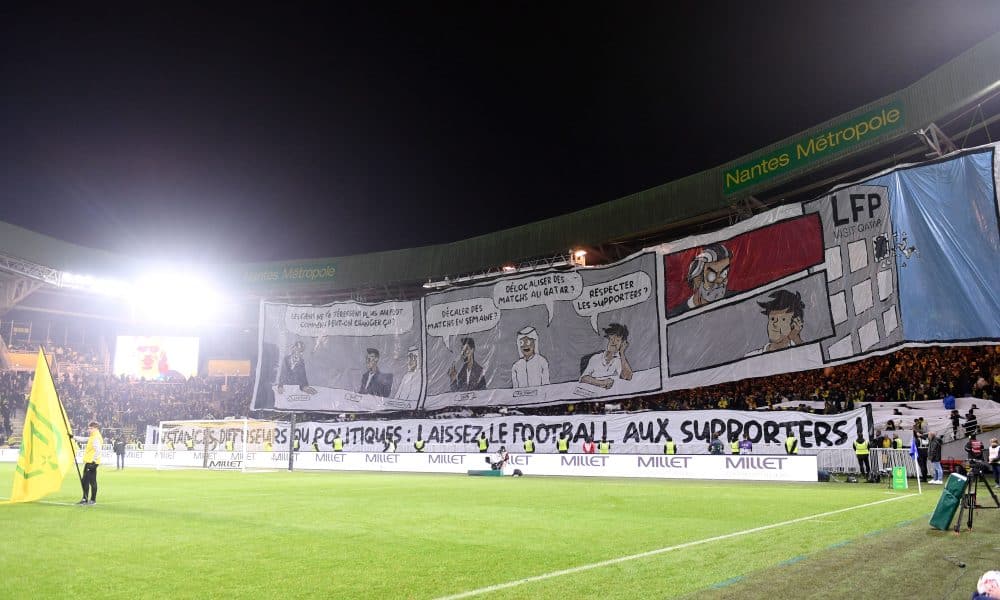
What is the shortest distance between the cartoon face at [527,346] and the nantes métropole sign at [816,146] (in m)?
11.8

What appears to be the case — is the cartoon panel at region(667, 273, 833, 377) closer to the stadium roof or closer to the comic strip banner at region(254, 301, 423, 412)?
the stadium roof

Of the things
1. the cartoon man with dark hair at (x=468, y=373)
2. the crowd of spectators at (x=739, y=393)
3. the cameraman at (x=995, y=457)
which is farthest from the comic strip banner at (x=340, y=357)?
the cameraman at (x=995, y=457)

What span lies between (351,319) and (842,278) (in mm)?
27141

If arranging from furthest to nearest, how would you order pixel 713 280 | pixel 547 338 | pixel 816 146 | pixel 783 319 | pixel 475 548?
1. pixel 547 338
2. pixel 713 280
3. pixel 783 319
4. pixel 816 146
5. pixel 475 548

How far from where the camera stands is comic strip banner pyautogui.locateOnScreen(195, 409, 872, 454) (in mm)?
25203

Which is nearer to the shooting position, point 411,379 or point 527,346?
point 527,346

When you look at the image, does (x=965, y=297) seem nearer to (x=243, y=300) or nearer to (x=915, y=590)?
(x=915, y=590)

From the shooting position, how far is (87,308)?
66.6m

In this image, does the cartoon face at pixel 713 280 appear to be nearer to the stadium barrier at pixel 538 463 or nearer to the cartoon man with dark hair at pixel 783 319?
the cartoon man with dark hair at pixel 783 319

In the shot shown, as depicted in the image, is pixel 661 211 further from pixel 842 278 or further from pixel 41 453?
pixel 41 453

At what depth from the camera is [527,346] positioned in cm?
3506

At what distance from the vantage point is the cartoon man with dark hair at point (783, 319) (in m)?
25.8

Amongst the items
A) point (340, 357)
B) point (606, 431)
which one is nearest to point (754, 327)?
point (606, 431)

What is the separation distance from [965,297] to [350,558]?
19.6m
